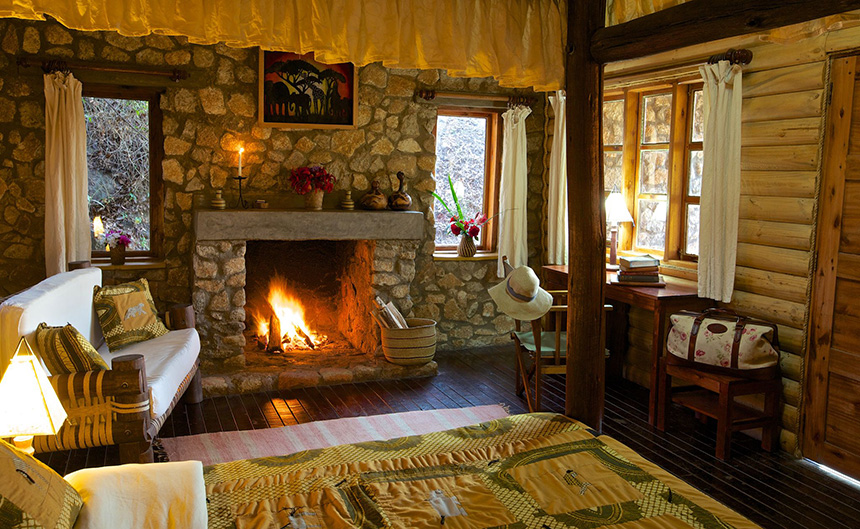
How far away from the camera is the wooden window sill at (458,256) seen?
6223 mm

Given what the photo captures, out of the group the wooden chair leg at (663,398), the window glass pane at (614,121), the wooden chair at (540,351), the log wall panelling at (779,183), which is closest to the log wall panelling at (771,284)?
the log wall panelling at (779,183)

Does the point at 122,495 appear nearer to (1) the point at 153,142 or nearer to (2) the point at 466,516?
(2) the point at 466,516

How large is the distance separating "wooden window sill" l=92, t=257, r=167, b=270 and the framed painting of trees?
4.47 ft

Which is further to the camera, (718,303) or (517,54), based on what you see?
(718,303)

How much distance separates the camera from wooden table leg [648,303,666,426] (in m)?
Answer: 4.59

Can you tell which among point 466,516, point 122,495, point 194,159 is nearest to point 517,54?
point 466,516

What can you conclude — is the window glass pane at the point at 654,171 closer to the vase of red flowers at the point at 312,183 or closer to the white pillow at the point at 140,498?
the vase of red flowers at the point at 312,183

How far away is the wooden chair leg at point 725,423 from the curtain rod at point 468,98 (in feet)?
10.2

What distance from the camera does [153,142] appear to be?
552 cm

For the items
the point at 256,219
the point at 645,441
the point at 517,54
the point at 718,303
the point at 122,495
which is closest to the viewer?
the point at 122,495

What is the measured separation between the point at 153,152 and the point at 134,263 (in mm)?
871

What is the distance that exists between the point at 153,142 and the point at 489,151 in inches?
112

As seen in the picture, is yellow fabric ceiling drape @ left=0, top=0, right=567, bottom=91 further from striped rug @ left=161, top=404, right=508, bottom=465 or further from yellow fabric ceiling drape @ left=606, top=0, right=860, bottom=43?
striped rug @ left=161, top=404, right=508, bottom=465

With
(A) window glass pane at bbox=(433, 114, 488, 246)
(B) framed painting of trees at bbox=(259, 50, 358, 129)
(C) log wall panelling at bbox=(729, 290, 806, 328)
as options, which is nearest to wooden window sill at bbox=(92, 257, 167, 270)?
(B) framed painting of trees at bbox=(259, 50, 358, 129)
